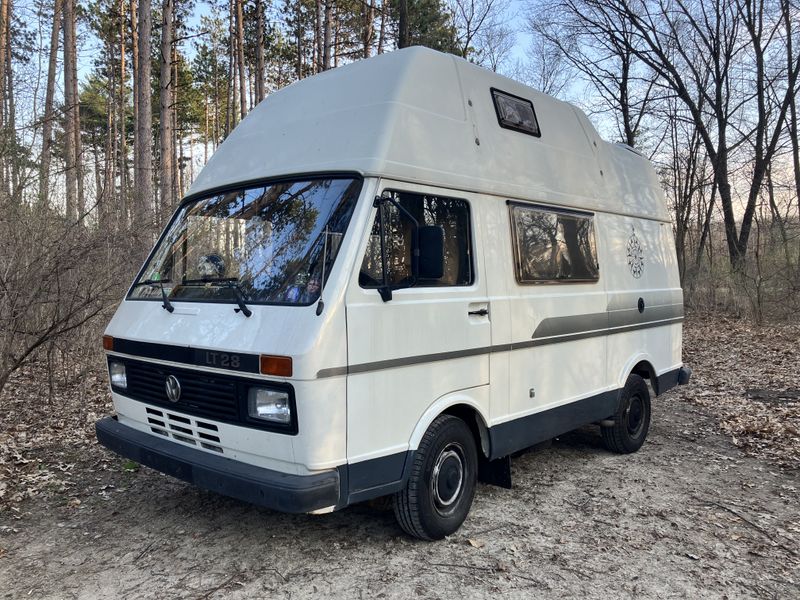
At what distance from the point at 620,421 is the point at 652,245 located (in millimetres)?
1965

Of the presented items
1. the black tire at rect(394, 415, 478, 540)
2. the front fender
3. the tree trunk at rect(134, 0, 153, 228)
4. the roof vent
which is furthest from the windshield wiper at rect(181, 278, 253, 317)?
the tree trunk at rect(134, 0, 153, 228)

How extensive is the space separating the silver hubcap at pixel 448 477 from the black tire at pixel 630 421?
2.29 meters

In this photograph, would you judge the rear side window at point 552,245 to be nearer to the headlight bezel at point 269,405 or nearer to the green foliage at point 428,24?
the headlight bezel at point 269,405

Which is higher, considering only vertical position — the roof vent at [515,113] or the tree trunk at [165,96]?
the tree trunk at [165,96]

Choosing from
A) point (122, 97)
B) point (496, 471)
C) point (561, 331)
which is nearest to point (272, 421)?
point (496, 471)

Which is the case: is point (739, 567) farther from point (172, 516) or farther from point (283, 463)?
point (172, 516)

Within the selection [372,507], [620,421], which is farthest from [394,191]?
[620,421]

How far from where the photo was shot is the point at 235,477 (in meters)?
3.27

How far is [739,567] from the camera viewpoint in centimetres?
364

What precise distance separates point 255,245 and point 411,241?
102 centimetres

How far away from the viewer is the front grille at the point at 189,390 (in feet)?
11.1

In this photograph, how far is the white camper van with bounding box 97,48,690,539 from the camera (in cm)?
326

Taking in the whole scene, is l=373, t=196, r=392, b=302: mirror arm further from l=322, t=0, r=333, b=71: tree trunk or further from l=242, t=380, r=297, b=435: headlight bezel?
l=322, t=0, r=333, b=71: tree trunk

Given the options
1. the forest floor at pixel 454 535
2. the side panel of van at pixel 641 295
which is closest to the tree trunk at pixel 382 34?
the side panel of van at pixel 641 295
